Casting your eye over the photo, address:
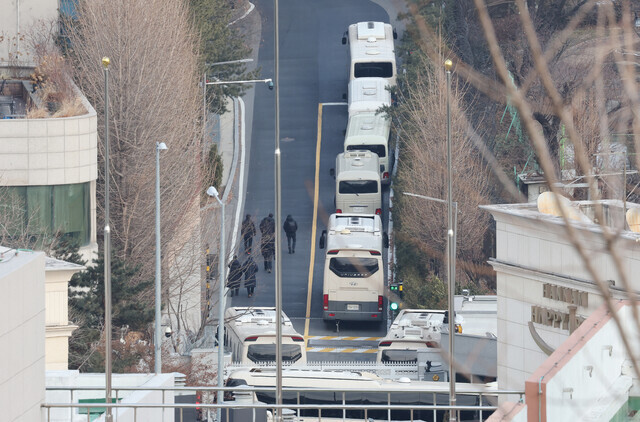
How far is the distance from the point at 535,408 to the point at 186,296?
28.4 m

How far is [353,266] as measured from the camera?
38312mm

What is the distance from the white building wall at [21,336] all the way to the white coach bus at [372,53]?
1758 inches

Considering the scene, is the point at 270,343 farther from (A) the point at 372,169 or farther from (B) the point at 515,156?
(B) the point at 515,156

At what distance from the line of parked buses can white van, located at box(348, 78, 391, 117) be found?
1.7 inches

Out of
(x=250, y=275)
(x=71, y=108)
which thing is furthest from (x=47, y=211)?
(x=250, y=275)

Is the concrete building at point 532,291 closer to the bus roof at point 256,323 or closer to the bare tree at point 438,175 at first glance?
the bus roof at point 256,323

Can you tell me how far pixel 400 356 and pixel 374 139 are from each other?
2040cm

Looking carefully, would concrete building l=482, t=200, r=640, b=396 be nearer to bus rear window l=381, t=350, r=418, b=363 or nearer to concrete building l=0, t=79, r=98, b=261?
bus rear window l=381, t=350, r=418, b=363

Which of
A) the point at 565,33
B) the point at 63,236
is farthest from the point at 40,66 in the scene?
the point at 565,33

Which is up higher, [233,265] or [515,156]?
[515,156]

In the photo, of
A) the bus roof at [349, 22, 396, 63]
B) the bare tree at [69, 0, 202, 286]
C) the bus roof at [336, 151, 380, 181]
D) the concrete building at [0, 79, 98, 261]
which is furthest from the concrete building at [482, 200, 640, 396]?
the bus roof at [349, 22, 396, 63]

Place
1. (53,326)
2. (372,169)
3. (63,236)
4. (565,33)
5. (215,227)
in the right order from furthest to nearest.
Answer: (372,169) → (215,227) → (63,236) → (53,326) → (565,33)

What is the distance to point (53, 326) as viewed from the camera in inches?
963

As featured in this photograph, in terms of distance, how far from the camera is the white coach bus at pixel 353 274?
125 feet
